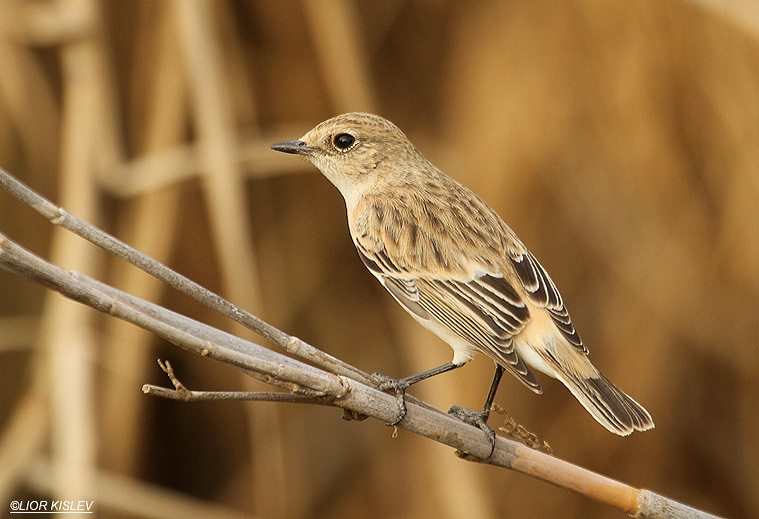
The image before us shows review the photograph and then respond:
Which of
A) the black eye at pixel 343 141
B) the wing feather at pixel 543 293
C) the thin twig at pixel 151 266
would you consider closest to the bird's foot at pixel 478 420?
the wing feather at pixel 543 293

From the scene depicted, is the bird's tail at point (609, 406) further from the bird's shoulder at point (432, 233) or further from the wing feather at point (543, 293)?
the bird's shoulder at point (432, 233)

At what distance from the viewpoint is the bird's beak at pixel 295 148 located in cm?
340

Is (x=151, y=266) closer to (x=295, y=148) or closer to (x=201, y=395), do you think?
(x=201, y=395)

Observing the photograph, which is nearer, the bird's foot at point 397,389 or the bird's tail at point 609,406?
the bird's foot at point 397,389

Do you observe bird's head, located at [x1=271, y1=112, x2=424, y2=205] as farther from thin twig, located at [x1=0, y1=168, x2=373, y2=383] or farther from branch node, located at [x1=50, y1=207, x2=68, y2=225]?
branch node, located at [x1=50, y1=207, x2=68, y2=225]

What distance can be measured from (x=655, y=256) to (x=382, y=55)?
2174 millimetres

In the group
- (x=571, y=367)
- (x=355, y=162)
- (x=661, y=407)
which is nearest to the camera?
(x=571, y=367)

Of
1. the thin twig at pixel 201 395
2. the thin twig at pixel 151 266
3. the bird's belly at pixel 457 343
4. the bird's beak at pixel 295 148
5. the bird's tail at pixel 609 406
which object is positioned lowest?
the thin twig at pixel 201 395

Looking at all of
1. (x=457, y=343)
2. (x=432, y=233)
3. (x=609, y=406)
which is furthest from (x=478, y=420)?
(x=432, y=233)

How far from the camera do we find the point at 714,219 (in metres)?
4.55

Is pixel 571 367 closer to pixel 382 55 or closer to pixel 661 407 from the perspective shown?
pixel 661 407

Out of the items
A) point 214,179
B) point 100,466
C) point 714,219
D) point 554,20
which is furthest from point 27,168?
point 714,219

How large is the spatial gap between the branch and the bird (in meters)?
0.33

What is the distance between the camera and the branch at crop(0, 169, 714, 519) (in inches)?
58.8
